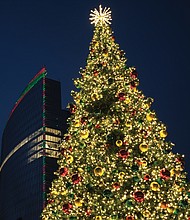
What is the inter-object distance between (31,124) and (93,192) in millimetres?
63329

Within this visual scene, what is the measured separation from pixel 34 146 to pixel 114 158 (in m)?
60.5

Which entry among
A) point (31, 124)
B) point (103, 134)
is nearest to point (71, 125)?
point (103, 134)

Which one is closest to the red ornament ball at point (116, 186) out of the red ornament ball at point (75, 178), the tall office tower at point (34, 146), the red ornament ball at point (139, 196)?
the red ornament ball at point (139, 196)

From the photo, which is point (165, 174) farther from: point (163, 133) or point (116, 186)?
point (163, 133)

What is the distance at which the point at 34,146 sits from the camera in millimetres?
70375

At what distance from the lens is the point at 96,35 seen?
48.9 ft

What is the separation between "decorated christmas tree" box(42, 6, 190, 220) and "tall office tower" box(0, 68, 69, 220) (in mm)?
51970

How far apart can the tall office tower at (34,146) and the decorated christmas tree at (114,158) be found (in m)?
52.0

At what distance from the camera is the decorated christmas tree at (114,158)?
11.0 meters

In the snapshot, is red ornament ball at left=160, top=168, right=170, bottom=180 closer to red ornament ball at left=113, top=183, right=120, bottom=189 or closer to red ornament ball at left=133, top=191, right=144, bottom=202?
red ornament ball at left=133, top=191, right=144, bottom=202

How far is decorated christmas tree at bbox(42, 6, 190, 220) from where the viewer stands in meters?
11.0

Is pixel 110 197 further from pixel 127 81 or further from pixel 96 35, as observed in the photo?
pixel 96 35

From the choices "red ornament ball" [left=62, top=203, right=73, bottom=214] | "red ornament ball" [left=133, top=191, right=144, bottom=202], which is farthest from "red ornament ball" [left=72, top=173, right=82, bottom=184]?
"red ornament ball" [left=133, top=191, right=144, bottom=202]

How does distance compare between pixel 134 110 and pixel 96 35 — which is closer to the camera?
pixel 134 110
